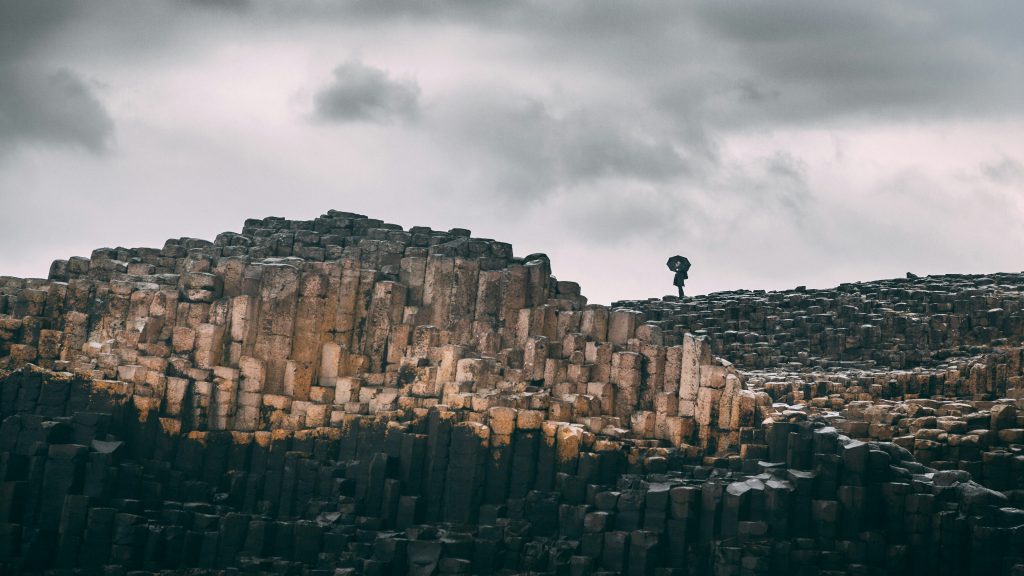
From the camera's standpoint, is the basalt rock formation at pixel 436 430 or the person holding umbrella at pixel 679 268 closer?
the basalt rock formation at pixel 436 430

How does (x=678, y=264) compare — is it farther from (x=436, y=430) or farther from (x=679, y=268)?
(x=436, y=430)

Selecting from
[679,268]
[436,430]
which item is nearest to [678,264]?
[679,268]

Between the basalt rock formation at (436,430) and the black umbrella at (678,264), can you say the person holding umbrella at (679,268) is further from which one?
→ the basalt rock formation at (436,430)

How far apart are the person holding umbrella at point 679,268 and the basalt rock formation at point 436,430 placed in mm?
11460

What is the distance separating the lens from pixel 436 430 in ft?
141

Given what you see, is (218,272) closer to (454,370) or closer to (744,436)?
(454,370)

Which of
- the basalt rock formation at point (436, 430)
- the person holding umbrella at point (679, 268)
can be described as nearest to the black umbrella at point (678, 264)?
the person holding umbrella at point (679, 268)

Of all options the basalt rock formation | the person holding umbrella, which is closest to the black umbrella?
the person holding umbrella

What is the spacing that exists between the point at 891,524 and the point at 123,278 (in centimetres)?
2334

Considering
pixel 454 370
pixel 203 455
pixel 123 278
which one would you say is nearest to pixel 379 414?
pixel 454 370

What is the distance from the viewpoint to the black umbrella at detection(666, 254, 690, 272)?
61125 mm

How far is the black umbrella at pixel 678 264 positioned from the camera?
201ft

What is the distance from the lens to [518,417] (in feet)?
140

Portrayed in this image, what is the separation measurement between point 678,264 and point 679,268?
156mm
